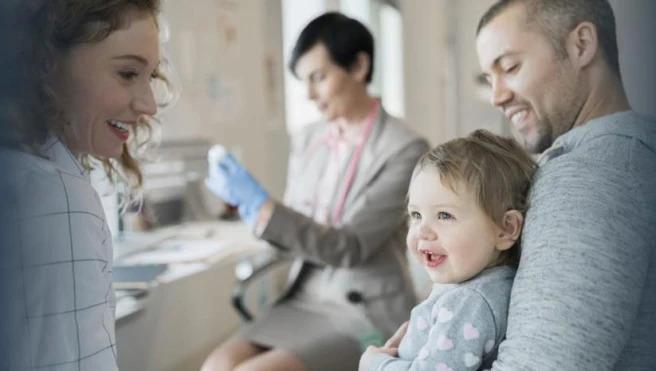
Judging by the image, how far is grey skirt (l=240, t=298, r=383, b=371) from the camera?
141 cm

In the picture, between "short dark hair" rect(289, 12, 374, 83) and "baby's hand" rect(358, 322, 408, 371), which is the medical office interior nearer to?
A: "baby's hand" rect(358, 322, 408, 371)

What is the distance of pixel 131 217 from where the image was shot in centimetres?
196

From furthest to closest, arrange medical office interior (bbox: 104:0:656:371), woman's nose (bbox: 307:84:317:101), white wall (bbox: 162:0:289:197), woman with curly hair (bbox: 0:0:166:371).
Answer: white wall (bbox: 162:0:289:197), woman's nose (bbox: 307:84:317:101), medical office interior (bbox: 104:0:656:371), woman with curly hair (bbox: 0:0:166:371)

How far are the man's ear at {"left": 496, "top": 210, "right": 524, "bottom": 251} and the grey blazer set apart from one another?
2.33ft

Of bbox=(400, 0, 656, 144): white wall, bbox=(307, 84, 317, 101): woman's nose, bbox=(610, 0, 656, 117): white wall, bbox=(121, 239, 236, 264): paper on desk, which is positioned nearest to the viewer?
bbox=(610, 0, 656, 117): white wall

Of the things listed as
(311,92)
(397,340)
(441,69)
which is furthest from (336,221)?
(441,69)

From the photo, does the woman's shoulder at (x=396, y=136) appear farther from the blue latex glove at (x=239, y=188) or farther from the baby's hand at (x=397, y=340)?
the baby's hand at (x=397, y=340)

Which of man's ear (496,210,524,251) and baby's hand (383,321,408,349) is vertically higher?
man's ear (496,210,524,251)

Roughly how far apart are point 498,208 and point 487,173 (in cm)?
5

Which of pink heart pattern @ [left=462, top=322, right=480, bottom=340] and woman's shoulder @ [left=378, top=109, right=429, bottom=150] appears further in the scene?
woman's shoulder @ [left=378, top=109, right=429, bottom=150]

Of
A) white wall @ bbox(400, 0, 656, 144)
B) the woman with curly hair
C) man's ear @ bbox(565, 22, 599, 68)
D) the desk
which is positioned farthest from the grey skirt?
white wall @ bbox(400, 0, 656, 144)

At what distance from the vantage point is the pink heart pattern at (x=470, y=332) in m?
0.77

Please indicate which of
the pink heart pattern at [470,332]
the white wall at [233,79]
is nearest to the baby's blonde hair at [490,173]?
the pink heart pattern at [470,332]

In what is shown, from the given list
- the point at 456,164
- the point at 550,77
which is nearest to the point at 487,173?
the point at 456,164
